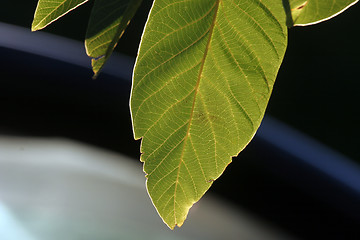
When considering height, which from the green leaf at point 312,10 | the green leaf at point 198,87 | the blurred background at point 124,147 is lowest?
the blurred background at point 124,147

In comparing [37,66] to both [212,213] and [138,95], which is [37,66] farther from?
[138,95]

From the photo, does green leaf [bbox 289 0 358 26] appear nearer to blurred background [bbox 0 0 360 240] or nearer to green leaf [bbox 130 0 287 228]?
green leaf [bbox 130 0 287 228]

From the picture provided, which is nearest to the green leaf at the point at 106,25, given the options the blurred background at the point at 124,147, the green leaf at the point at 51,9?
the green leaf at the point at 51,9

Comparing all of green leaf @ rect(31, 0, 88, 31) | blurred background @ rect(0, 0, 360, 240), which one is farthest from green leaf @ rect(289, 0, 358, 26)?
blurred background @ rect(0, 0, 360, 240)

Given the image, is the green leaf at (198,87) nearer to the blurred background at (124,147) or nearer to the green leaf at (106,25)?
the green leaf at (106,25)

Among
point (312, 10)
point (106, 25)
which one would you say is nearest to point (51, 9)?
point (106, 25)

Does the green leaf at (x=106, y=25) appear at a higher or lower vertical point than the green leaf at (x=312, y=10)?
lower
